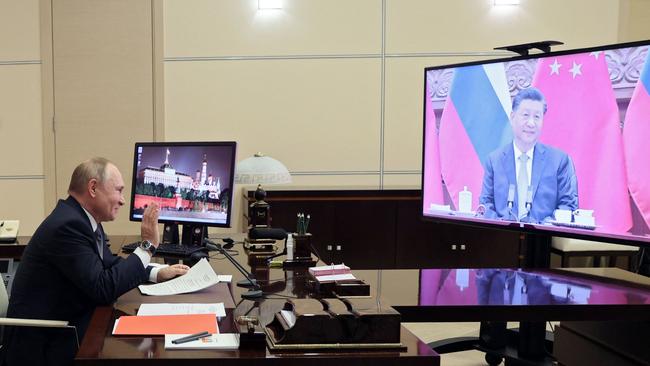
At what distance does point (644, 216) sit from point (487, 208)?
29.0 inches

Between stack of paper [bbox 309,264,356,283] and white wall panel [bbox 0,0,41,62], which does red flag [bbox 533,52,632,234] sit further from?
white wall panel [bbox 0,0,41,62]

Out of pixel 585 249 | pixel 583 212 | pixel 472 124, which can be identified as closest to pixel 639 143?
pixel 583 212

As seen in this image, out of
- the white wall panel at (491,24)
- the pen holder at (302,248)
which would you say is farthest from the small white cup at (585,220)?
the white wall panel at (491,24)

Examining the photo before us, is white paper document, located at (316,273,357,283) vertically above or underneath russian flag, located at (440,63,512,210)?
underneath

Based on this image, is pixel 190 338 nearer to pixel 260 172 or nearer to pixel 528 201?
pixel 528 201

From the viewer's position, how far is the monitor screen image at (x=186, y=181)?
3.17 m

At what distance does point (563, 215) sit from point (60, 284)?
6.30 feet

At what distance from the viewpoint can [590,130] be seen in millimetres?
2574

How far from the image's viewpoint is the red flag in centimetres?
249

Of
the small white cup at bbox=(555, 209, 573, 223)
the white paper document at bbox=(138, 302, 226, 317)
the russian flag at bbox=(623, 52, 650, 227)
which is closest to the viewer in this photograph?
the white paper document at bbox=(138, 302, 226, 317)

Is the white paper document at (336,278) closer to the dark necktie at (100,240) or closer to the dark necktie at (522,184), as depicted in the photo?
the dark necktie at (100,240)

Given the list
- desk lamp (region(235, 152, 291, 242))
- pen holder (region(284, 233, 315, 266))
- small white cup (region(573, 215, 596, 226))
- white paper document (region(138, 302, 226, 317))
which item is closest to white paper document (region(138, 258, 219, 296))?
white paper document (region(138, 302, 226, 317))

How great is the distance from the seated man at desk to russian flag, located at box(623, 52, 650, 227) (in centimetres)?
178

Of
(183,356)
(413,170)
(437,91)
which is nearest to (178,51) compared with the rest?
(413,170)
